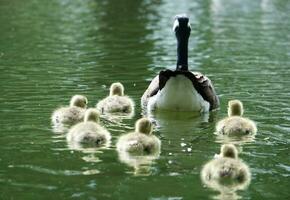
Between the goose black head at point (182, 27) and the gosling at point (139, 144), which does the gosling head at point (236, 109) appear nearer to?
the gosling at point (139, 144)

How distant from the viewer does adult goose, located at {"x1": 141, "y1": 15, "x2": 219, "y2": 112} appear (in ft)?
43.6

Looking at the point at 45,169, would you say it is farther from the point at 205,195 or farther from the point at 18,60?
the point at 18,60

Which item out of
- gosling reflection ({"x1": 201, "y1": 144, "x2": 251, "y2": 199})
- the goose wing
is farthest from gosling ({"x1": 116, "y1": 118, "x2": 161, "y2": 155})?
the goose wing

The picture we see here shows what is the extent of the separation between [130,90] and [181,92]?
9.37 ft

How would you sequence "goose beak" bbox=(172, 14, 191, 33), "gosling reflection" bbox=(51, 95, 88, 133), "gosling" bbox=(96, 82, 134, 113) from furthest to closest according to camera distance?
1. "goose beak" bbox=(172, 14, 191, 33)
2. "gosling" bbox=(96, 82, 134, 113)
3. "gosling reflection" bbox=(51, 95, 88, 133)

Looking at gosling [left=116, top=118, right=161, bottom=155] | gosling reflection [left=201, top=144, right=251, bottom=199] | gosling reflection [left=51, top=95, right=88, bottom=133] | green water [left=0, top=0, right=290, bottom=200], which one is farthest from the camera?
gosling reflection [left=51, top=95, right=88, bottom=133]

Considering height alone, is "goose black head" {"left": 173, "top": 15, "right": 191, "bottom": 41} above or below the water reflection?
above

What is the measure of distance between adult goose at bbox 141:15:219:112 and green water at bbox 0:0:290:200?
275 mm

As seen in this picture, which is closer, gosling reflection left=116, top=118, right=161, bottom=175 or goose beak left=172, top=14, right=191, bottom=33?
gosling reflection left=116, top=118, right=161, bottom=175

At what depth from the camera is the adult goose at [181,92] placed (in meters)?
13.3

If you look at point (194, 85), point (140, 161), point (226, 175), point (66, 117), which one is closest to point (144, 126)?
point (140, 161)

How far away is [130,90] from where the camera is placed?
53.1 feet

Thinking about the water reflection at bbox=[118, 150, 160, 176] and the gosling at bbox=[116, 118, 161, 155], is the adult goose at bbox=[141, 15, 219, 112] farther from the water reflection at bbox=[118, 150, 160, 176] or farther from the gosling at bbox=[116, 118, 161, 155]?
Answer: the water reflection at bbox=[118, 150, 160, 176]

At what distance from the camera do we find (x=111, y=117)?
13203mm
